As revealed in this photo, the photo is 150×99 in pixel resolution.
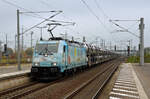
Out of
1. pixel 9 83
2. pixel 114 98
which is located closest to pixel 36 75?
pixel 9 83

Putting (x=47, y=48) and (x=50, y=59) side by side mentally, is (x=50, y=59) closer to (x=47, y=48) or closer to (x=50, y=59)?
(x=50, y=59)

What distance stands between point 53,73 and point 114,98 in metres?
6.34

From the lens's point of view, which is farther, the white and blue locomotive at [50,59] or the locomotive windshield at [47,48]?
the locomotive windshield at [47,48]

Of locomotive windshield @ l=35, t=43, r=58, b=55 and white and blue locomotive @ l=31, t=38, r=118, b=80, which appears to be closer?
white and blue locomotive @ l=31, t=38, r=118, b=80

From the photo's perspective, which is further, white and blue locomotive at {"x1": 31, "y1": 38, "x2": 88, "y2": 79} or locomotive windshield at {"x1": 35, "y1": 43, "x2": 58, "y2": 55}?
locomotive windshield at {"x1": 35, "y1": 43, "x2": 58, "y2": 55}

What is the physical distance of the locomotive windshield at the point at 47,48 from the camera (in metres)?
15.6

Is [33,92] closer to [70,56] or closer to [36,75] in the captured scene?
[36,75]

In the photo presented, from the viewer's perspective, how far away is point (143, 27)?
3425 centimetres

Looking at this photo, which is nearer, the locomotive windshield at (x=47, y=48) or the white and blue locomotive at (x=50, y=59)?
the white and blue locomotive at (x=50, y=59)

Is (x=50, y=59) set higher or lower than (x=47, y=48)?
lower

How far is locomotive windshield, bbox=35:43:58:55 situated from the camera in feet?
51.1

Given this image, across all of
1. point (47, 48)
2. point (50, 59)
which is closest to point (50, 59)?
point (50, 59)

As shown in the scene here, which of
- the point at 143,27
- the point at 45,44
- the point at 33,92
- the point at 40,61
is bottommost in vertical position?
the point at 33,92

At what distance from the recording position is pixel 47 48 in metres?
15.7
